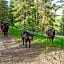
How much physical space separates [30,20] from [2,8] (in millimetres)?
15258

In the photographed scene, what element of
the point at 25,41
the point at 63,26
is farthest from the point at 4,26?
the point at 63,26

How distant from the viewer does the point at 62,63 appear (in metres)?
11.5

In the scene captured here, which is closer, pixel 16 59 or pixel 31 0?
pixel 16 59

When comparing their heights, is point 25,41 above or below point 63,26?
above

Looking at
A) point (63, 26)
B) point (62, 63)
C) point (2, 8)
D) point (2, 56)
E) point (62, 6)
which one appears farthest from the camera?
point (2, 8)

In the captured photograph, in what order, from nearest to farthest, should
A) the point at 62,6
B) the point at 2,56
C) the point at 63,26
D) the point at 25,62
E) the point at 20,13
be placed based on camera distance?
1. the point at 25,62
2. the point at 2,56
3. the point at 62,6
4. the point at 63,26
5. the point at 20,13

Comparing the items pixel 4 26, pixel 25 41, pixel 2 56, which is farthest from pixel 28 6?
pixel 2 56

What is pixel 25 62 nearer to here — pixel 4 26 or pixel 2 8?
pixel 4 26

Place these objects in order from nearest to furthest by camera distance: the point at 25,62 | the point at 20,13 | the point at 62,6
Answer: the point at 25,62
the point at 62,6
the point at 20,13

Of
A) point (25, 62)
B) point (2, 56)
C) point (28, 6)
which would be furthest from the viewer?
point (28, 6)

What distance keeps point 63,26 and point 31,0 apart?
25.4ft

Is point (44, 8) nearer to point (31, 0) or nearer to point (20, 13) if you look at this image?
point (31, 0)

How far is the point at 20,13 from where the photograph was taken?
60.9 metres

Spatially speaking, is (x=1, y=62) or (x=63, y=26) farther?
(x=63, y=26)
